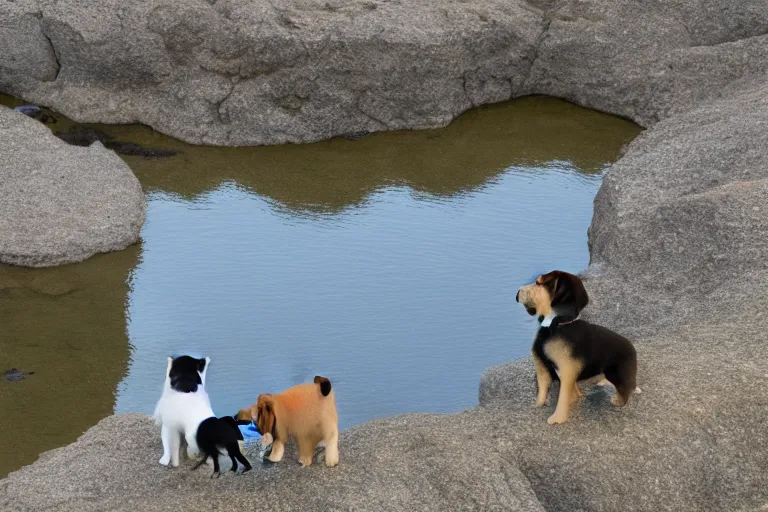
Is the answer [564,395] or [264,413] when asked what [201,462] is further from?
[564,395]

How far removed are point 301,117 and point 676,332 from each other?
6.02m

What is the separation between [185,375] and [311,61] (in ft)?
22.1

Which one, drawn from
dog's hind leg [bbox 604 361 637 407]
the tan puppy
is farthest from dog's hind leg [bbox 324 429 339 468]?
dog's hind leg [bbox 604 361 637 407]

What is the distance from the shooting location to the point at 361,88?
12.1m

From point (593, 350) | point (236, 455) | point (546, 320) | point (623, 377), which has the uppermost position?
point (546, 320)

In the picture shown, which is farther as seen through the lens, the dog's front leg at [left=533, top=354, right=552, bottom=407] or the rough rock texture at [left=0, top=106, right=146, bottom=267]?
the rough rock texture at [left=0, top=106, right=146, bottom=267]

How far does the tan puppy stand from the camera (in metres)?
5.25

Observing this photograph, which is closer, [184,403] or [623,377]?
[184,403]

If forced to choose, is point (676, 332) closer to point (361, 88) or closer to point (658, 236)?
point (658, 236)

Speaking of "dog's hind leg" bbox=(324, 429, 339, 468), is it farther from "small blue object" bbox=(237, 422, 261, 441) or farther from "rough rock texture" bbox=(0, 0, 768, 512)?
"small blue object" bbox=(237, 422, 261, 441)

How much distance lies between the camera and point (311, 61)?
11.9 metres

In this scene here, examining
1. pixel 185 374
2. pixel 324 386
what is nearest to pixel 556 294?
pixel 324 386

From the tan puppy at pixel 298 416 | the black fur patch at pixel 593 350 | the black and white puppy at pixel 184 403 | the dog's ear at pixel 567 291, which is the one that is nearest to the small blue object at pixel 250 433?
the black and white puppy at pixel 184 403

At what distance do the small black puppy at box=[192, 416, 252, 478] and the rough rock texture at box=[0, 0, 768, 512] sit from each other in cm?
17
